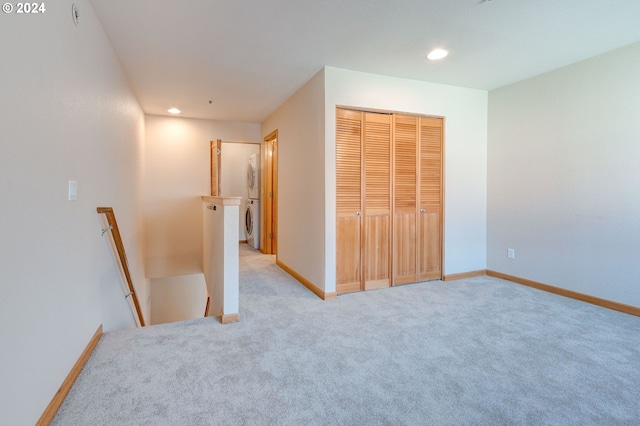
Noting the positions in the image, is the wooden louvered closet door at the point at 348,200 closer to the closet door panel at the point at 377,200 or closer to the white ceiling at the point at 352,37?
the closet door panel at the point at 377,200

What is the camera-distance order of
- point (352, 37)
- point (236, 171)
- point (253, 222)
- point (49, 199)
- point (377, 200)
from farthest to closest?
point (236, 171) → point (253, 222) → point (377, 200) → point (352, 37) → point (49, 199)

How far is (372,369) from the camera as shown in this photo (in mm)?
1895

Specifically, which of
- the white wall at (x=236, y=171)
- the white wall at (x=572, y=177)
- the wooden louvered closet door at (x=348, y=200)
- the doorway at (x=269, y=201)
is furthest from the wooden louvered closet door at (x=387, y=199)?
the white wall at (x=236, y=171)

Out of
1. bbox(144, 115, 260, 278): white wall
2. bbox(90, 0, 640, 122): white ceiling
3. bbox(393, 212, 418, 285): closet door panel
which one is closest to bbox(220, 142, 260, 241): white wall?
bbox(144, 115, 260, 278): white wall

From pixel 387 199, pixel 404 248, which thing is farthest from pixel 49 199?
pixel 404 248

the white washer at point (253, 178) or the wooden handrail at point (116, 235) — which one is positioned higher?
the white washer at point (253, 178)

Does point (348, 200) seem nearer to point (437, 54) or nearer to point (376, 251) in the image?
point (376, 251)

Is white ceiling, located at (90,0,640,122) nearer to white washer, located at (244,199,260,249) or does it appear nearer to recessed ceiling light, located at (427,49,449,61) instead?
recessed ceiling light, located at (427,49,449,61)

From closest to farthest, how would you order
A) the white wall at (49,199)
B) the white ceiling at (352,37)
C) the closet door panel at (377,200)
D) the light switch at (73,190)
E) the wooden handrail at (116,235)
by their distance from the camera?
the white wall at (49,199)
the light switch at (73,190)
the white ceiling at (352,37)
the wooden handrail at (116,235)
the closet door panel at (377,200)

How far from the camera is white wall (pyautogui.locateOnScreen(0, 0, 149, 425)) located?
3.95 ft

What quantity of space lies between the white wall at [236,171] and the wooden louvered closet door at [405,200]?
4285 millimetres

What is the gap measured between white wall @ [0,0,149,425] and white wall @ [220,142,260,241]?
453 cm

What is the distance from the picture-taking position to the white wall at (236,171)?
23.5ft

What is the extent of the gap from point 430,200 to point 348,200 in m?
1.13
